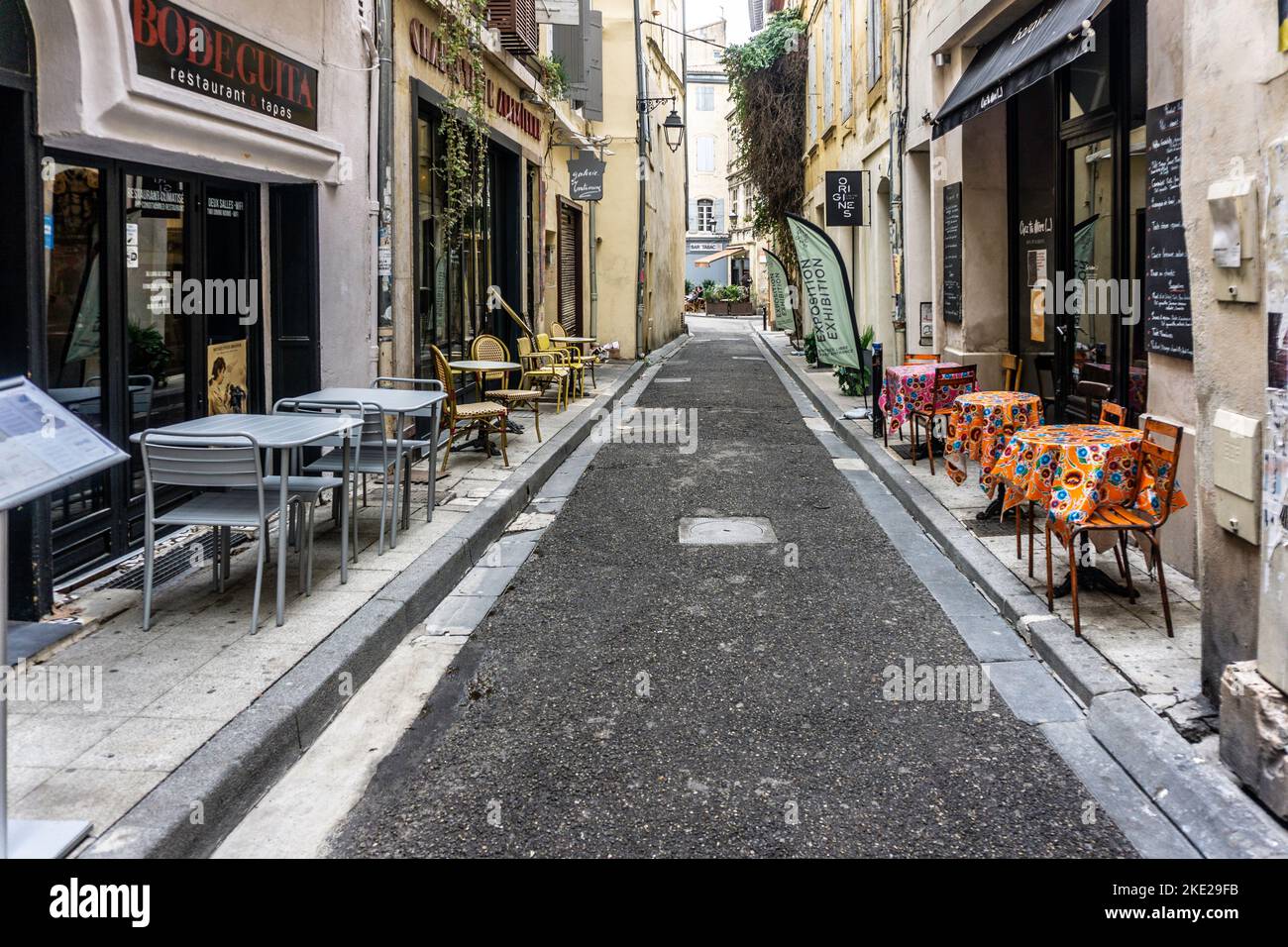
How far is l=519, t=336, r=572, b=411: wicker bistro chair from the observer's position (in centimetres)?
1347

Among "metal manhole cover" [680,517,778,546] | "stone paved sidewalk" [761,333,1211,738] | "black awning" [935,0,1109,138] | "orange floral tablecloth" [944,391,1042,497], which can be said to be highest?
"black awning" [935,0,1109,138]

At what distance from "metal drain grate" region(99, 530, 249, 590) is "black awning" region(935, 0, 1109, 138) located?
5869 millimetres

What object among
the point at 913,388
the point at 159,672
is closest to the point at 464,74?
the point at 913,388

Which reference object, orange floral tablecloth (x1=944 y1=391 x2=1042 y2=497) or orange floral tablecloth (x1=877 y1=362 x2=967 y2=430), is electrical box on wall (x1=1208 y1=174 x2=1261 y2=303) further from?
orange floral tablecloth (x1=877 y1=362 x2=967 y2=430)

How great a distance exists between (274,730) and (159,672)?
86 cm

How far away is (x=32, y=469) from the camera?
3.06 m

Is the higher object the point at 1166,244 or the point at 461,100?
the point at 461,100

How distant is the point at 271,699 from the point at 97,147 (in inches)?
127

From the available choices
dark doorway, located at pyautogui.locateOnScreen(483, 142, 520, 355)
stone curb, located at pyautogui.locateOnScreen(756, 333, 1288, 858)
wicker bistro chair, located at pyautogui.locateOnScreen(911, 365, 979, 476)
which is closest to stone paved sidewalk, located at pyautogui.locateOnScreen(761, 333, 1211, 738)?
stone curb, located at pyautogui.locateOnScreen(756, 333, 1288, 858)

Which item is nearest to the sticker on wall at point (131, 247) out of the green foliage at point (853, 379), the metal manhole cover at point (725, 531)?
the metal manhole cover at point (725, 531)

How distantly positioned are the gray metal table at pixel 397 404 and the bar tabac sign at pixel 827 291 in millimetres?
6765

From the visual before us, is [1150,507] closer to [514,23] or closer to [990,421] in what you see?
[990,421]
